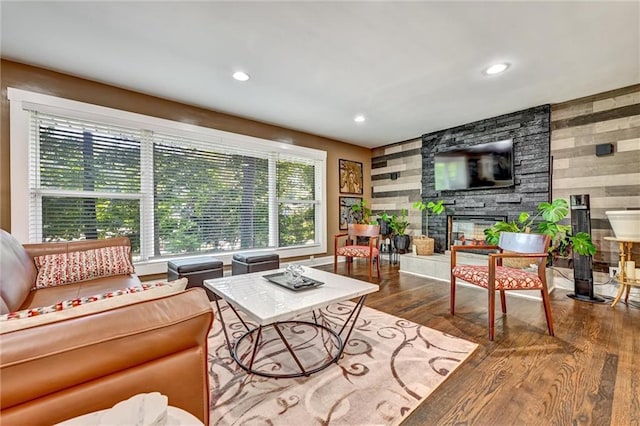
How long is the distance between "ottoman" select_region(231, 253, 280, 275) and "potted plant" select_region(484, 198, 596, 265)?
2.95 metres

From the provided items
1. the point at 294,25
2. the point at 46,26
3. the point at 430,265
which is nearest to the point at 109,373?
the point at 294,25

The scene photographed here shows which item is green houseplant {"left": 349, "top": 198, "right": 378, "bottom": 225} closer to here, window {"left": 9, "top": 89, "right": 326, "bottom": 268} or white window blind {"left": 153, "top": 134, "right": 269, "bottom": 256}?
window {"left": 9, "top": 89, "right": 326, "bottom": 268}

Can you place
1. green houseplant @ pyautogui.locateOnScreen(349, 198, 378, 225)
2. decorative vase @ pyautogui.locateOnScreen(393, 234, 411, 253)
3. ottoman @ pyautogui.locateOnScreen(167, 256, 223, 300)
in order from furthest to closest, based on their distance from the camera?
green houseplant @ pyautogui.locateOnScreen(349, 198, 378, 225), decorative vase @ pyautogui.locateOnScreen(393, 234, 411, 253), ottoman @ pyautogui.locateOnScreen(167, 256, 223, 300)

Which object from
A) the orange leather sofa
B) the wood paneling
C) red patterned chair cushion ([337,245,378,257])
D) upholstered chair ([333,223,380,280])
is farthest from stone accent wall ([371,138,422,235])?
the orange leather sofa

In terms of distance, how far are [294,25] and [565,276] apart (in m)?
4.28

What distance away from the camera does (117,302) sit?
949 millimetres

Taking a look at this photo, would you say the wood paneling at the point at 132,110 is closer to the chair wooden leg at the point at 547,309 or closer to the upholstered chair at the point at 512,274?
the upholstered chair at the point at 512,274

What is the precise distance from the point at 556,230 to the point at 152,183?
482cm

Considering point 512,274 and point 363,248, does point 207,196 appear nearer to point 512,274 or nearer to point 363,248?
point 363,248

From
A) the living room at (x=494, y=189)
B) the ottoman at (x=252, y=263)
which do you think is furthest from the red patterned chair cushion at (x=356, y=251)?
the ottoman at (x=252, y=263)

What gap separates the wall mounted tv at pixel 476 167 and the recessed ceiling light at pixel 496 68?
1559mm

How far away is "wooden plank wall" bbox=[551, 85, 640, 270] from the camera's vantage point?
306 cm

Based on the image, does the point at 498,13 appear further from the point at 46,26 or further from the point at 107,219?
the point at 107,219

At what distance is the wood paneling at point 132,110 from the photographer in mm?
2508
